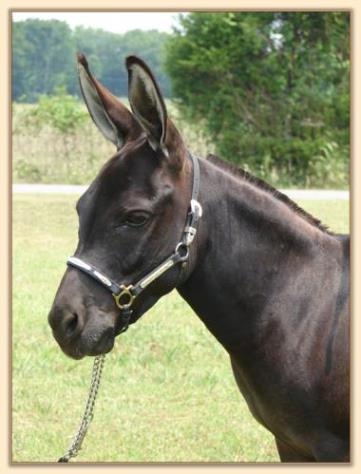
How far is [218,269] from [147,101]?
2.56ft

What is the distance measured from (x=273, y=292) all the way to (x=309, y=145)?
42.4ft

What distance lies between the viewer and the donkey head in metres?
3.31

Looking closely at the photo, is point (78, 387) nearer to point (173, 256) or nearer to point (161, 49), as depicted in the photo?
point (173, 256)

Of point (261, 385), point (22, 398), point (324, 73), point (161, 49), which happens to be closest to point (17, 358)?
point (22, 398)

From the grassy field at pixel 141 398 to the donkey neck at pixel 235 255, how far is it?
2.30 m

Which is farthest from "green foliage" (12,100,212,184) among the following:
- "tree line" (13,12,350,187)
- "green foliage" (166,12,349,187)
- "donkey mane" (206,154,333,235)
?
"donkey mane" (206,154,333,235)

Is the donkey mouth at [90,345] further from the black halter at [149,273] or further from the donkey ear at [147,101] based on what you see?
the donkey ear at [147,101]

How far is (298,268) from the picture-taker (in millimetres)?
3748

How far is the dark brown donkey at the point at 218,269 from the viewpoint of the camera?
11.0 feet

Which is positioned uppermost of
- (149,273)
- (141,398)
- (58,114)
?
(58,114)

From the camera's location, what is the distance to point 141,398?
675 cm

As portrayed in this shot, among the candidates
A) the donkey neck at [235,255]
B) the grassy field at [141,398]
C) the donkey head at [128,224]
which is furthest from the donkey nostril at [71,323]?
the grassy field at [141,398]

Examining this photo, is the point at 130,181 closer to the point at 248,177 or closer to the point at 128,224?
the point at 128,224

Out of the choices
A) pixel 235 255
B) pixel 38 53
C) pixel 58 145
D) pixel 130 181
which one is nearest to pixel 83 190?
pixel 58 145
